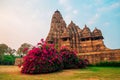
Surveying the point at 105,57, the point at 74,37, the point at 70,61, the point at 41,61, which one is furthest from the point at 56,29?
the point at 41,61

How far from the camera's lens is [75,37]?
113ft

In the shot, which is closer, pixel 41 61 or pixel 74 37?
pixel 41 61

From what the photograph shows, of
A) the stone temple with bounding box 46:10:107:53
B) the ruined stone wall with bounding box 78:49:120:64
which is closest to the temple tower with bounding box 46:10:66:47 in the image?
the stone temple with bounding box 46:10:107:53

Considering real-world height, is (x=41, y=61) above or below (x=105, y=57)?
below

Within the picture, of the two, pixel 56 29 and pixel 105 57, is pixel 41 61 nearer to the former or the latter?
pixel 105 57

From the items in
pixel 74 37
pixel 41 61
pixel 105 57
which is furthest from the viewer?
pixel 74 37

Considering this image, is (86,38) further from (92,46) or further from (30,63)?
(30,63)

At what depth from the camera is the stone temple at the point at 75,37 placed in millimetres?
31103

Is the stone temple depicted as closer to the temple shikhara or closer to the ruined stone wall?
the temple shikhara

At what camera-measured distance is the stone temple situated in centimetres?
3110

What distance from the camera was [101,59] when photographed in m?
19.5

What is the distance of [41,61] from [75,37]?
78.0 feet

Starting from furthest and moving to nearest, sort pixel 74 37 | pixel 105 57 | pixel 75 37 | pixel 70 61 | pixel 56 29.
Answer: pixel 56 29 < pixel 75 37 < pixel 74 37 < pixel 105 57 < pixel 70 61

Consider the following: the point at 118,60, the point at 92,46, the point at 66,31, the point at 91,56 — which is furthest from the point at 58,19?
the point at 118,60
